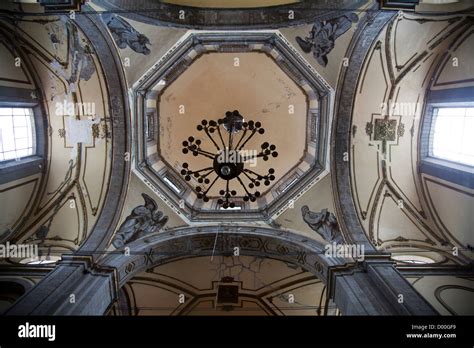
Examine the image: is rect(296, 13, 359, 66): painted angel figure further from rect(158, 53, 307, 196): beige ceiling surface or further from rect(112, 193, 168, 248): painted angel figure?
rect(112, 193, 168, 248): painted angel figure

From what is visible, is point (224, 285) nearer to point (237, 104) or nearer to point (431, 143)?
point (237, 104)

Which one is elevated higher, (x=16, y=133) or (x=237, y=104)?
(x=237, y=104)

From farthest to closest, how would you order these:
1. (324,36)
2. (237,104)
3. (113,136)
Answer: (237,104)
(113,136)
(324,36)

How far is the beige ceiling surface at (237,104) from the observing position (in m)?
12.1

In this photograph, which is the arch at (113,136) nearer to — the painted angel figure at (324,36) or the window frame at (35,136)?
the window frame at (35,136)

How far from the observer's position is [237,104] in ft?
43.2

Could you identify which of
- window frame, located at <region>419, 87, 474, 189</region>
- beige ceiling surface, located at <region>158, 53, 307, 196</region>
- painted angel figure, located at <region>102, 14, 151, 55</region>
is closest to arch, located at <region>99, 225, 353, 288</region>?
beige ceiling surface, located at <region>158, 53, 307, 196</region>

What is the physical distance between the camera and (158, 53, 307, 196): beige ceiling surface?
12070 mm

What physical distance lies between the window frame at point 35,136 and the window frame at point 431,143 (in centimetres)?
902

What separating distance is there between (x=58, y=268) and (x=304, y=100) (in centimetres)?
780

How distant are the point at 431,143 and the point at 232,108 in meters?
5.84

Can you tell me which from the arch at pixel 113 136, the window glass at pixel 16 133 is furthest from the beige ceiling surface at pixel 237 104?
the window glass at pixel 16 133

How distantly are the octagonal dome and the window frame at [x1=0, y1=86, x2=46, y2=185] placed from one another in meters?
2.22

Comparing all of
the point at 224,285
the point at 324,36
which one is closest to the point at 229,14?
the point at 324,36
